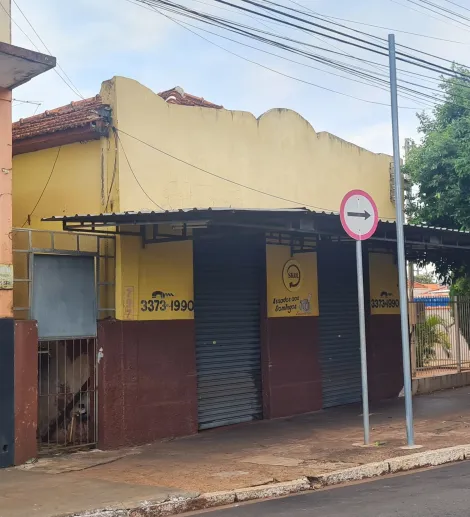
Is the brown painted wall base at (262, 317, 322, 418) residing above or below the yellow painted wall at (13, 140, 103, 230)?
below

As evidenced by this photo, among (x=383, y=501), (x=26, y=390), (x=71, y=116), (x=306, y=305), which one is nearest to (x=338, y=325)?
A: (x=306, y=305)

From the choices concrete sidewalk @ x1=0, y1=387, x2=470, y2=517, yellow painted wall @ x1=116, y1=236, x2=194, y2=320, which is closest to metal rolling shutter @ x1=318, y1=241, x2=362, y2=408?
concrete sidewalk @ x1=0, y1=387, x2=470, y2=517

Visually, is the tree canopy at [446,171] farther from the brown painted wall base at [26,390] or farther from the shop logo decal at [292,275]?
the brown painted wall base at [26,390]

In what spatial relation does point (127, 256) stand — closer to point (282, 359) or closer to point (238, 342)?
point (238, 342)

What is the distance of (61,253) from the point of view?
10.4 meters

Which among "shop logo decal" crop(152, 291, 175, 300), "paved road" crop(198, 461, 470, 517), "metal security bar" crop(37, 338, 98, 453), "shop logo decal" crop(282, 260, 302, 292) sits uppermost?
"shop logo decal" crop(282, 260, 302, 292)

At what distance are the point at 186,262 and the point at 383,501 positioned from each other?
5593 mm

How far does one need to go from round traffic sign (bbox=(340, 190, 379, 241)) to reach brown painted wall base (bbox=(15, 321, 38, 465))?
14.1ft

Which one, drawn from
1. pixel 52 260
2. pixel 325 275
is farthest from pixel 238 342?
pixel 52 260

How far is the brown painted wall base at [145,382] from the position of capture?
1054cm

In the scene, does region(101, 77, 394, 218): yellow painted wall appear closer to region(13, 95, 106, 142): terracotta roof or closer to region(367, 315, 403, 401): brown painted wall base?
region(13, 95, 106, 142): terracotta roof

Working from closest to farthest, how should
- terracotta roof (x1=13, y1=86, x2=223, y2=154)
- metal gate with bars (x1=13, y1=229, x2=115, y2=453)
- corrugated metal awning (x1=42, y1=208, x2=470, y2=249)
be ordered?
corrugated metal awning (x1=42, y1=208, x2=470, y2=249) → metal gate with bars (x1=13, y1=229, x2=115, y2=453) → terracotta roof (x1=13, y1=86, x2=223, y2=154)

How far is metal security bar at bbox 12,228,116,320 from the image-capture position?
32.9 ft

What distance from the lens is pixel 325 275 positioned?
1465cm
